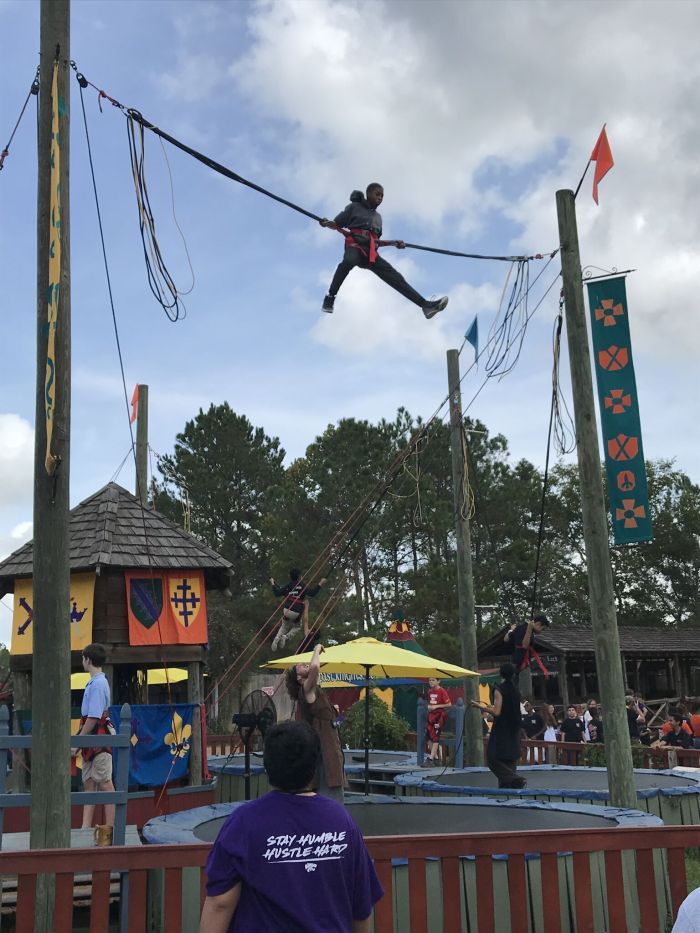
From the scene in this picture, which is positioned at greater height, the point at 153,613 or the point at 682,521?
the point at 682,521

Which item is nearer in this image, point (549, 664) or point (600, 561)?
point (600, 561)

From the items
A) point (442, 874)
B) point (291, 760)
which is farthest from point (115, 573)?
point (291, 760)

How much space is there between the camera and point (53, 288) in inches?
237

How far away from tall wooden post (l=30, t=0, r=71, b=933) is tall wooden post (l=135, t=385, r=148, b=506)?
34.7 feet

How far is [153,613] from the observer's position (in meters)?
11.9

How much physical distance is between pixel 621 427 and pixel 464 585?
268 inches

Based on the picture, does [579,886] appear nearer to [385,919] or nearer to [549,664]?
[385,919]

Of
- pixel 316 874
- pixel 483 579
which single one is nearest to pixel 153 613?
pixel 316 874

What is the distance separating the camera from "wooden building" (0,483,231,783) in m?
11.7

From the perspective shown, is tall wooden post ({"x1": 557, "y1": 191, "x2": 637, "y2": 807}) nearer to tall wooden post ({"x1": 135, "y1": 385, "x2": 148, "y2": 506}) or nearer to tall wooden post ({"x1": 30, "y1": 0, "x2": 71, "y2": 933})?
tall wooden post ({"x1": 30, "y1": 0, "x2": 71, "y2": 933})

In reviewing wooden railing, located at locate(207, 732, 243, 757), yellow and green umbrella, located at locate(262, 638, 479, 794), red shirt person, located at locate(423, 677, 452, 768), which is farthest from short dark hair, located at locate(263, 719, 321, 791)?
wooden railing, located at locate(207, 732, 243, 757)

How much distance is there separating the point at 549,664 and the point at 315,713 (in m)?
29.6

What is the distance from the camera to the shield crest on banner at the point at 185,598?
12133 millimetres

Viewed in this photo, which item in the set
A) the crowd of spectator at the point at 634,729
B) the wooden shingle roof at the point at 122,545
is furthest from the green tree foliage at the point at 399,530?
the wooden shingle roof at the point at 122,545
